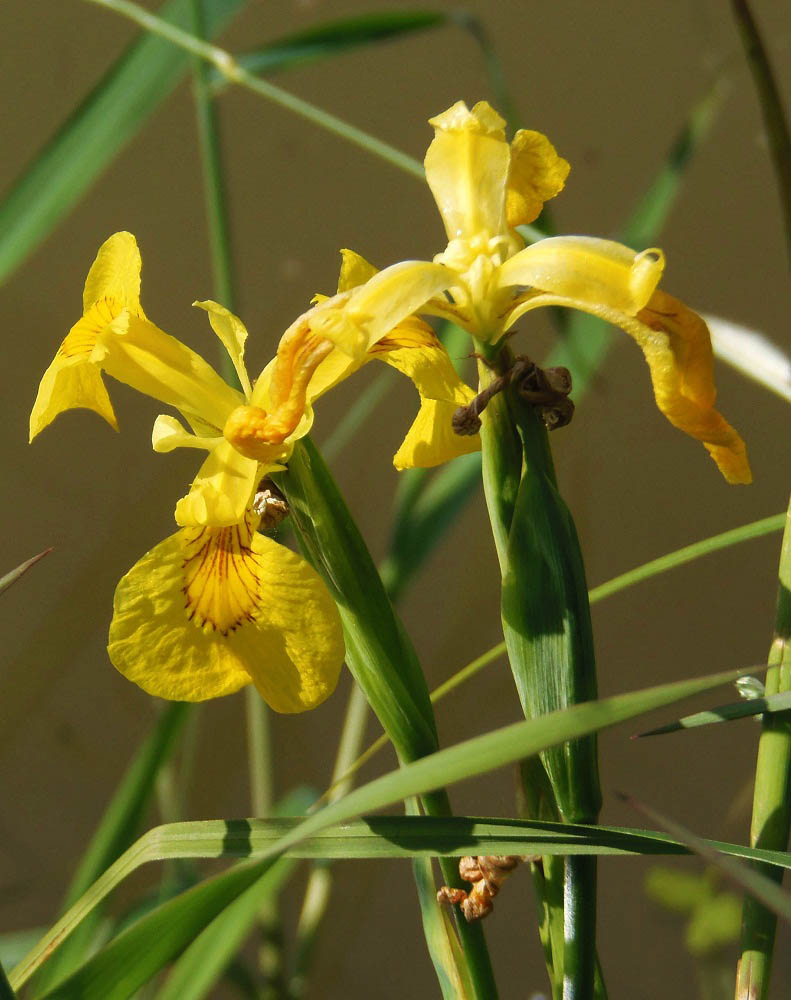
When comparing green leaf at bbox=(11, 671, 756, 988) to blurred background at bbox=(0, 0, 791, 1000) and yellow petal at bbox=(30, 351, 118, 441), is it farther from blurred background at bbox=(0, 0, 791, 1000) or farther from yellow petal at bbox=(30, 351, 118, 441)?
blurred background at bbox=(0, 0, 791, 1000)

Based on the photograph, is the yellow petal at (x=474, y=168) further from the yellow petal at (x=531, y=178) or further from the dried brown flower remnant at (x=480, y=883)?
the dried brown flower remnant at (x=480, y=883)

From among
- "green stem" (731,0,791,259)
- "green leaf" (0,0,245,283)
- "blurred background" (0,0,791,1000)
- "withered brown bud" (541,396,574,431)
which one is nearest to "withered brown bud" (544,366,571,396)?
"withered brown bud" (541,396,574,431)

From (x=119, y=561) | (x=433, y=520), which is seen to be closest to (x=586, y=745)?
(x=433, y=520)

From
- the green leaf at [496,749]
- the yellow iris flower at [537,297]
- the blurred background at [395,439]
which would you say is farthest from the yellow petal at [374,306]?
the blurred background at [395,439]

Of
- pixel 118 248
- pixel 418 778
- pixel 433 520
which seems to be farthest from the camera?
pixel 433 520

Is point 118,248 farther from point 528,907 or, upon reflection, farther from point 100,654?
point 528,907

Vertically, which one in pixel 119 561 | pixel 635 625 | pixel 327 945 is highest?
pixel 635 625
